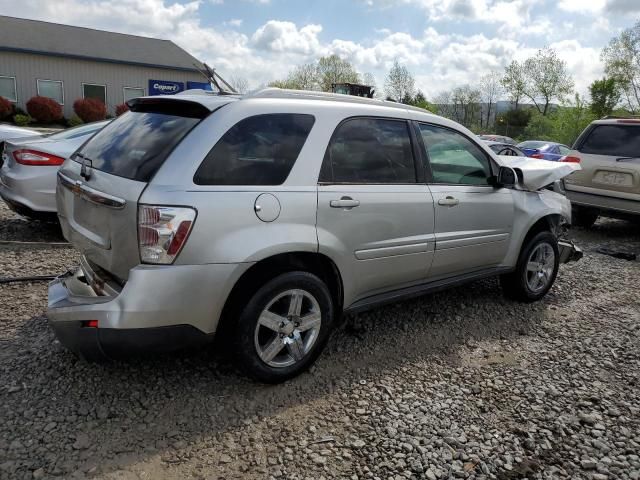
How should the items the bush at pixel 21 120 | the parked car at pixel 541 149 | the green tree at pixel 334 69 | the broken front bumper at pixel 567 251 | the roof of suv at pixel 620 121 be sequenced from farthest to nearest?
1. the green tree at pixel 334 69
2. the bush at pixel 21 120
3. the parked car at pixel 541 149
4. the roof of suv at pixel 620 121
5. the broken front bumper at pixel 567 251

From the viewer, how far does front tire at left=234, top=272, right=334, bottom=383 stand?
9.46 ft

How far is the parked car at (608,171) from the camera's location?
7336 mm

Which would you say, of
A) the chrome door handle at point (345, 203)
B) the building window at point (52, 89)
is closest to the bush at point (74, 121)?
the building window at point (52, 89)

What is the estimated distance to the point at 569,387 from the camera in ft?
11.0

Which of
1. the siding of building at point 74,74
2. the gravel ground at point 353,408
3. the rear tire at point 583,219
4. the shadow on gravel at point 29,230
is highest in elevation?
the siding of building at point 74,74

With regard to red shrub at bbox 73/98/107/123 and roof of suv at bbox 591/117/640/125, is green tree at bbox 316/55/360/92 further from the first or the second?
roof of suv at bbox 591/117/640/125

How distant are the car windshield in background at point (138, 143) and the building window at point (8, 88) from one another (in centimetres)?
3210

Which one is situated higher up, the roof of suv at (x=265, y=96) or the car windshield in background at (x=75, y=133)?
the roof of suv at (x=265, y=96)

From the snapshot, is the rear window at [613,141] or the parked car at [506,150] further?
the parked car at [506,150]

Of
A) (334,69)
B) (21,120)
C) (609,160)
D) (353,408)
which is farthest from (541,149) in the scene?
(334,69)

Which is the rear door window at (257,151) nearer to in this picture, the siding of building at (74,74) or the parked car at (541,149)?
the parked car at (541,149)

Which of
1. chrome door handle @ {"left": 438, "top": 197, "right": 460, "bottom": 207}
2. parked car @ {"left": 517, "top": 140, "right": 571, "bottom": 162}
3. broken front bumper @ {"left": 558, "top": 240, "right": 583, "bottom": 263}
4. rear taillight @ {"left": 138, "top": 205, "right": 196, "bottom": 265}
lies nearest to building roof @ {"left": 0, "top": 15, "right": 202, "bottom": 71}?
parked car @ {"left": 517, "top": 140, "right": 571, "bottom": 162}

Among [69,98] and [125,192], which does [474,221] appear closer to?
[125,192]

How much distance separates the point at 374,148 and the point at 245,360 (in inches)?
65.0
